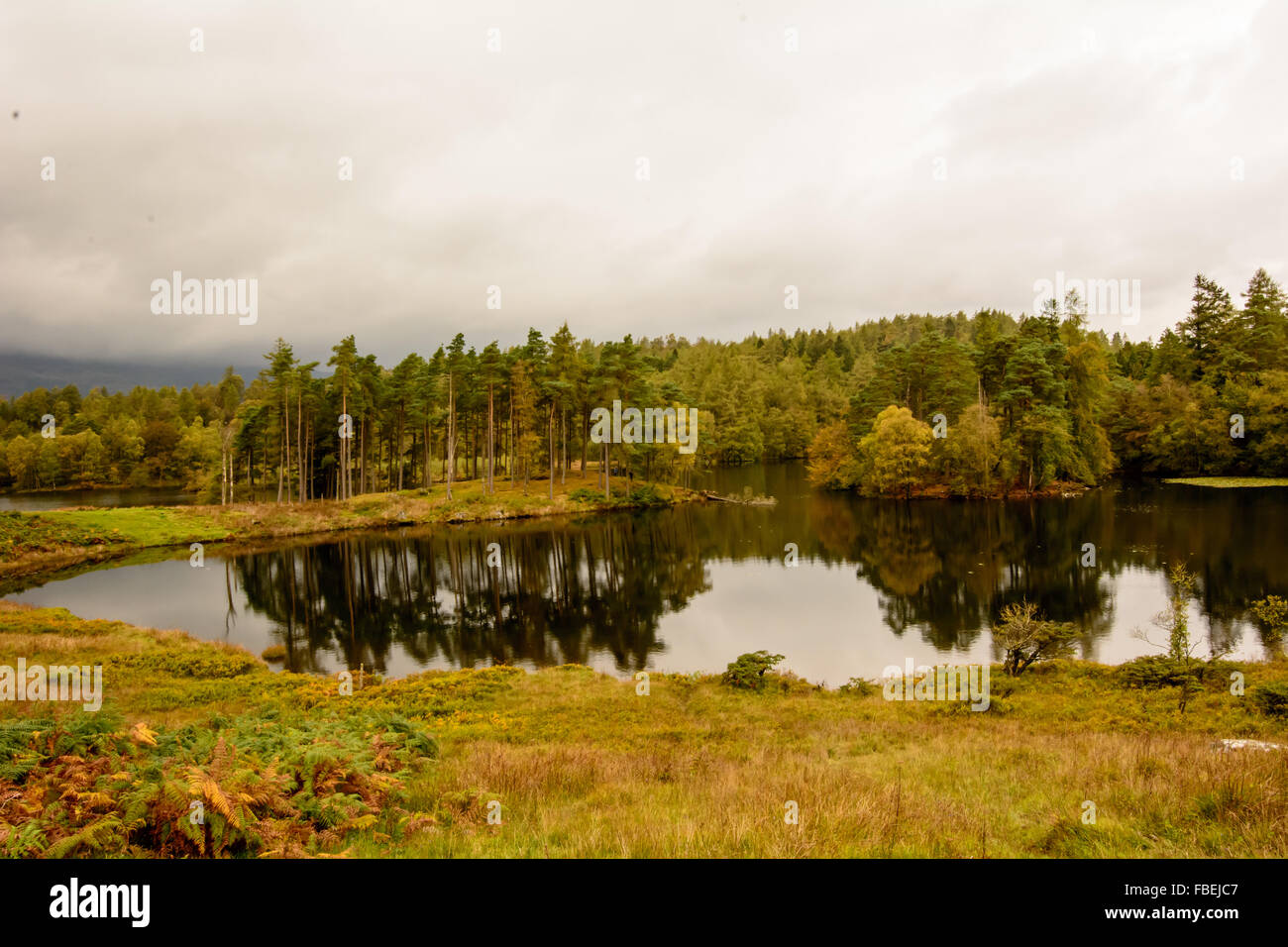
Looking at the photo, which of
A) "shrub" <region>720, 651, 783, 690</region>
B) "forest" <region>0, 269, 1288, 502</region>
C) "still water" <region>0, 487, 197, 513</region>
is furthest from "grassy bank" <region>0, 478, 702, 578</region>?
"shrub" <region>720, 651, 783, 690</region>

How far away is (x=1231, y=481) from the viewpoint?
69125 mm

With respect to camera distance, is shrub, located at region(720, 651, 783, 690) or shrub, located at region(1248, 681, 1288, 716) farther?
shrub, located at region(720, 651, 783, 690)

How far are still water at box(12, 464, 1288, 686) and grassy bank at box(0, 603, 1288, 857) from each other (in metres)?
6.55

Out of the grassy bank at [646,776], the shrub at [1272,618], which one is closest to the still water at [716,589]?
the shrub at [1272,618]

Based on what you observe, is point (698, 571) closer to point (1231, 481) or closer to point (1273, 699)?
point (1273, 699)

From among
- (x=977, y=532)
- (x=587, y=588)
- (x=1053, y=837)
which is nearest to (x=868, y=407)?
(x=977, y=532)

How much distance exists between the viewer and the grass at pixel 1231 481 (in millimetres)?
→ 65562

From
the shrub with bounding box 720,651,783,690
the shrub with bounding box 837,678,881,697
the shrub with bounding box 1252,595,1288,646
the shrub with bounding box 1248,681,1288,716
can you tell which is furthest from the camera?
the shrub with bounding box 720,651,783,690

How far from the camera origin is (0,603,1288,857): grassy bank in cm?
657

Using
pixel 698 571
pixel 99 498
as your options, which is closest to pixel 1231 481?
pixel 698 571

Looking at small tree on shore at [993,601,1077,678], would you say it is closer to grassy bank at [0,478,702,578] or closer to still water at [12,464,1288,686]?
still water at [12,464,1288,686]

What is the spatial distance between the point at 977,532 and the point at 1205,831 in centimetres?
4689

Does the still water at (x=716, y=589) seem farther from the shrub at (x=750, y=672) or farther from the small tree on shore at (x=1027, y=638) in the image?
the small tree on shore at (x=1027, y=638)

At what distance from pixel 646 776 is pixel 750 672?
10.6 meters
